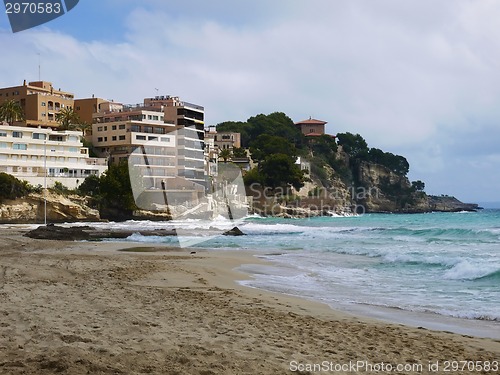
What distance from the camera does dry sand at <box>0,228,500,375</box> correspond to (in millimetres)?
5546

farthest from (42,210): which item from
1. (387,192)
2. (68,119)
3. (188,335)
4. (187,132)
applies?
(387,192)

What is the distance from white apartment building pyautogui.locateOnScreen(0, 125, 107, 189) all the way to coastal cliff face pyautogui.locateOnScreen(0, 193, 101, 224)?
3669 millimetres

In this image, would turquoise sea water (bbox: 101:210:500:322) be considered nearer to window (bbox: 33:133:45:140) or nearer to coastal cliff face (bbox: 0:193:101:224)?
coastal cliff face (bbox: 0:193:101:224)

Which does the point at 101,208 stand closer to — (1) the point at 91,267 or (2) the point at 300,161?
(1) the point at 91,267

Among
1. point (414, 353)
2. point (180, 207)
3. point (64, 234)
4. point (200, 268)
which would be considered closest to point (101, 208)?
point (180, 207)

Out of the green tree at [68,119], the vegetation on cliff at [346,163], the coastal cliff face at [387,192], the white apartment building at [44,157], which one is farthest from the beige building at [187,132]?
the coastal cliff face at [387,192]

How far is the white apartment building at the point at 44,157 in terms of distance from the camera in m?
56.8

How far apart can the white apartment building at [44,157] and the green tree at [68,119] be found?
8.87m

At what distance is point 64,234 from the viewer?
31797mm

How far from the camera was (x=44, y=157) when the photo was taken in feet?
195

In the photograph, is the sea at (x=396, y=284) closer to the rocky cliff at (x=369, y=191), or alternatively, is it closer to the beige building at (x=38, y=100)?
Result: the beige building at (x=38, y=100)

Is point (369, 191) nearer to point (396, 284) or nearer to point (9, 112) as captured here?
point (9, 112)

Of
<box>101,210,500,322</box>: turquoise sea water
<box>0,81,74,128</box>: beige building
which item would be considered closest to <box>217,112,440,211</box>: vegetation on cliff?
<box>0,81,74,128</box>: beige building

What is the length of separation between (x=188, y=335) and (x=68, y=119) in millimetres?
72017
